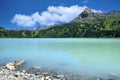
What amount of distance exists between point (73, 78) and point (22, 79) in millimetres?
5316

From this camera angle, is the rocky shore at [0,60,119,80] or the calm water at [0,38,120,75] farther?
the calm water at [0,38,120,75]

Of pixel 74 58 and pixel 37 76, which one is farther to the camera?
pixel 74 58

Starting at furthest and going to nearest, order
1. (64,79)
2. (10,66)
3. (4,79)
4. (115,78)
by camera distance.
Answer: (10,66) → (115,78) → (64,79) → (4,79)

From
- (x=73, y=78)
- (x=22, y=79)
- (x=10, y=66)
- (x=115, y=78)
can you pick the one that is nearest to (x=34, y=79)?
(x=22, y=79)

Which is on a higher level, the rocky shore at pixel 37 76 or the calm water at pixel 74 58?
the rocky shore at pixel 37 76

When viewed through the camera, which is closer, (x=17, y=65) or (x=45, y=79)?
(x=45, y=79)

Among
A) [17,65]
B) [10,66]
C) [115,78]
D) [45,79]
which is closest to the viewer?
[45,79]

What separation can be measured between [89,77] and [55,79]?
417cm

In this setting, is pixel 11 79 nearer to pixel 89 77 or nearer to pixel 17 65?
pixel 89 77

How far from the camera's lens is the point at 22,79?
56.9 ft

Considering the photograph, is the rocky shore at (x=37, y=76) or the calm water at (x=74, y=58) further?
the calm water at (x=74, y=58)

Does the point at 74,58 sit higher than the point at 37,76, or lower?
lower

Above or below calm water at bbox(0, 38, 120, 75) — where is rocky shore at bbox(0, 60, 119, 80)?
above

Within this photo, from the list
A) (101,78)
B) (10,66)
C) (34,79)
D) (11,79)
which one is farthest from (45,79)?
(10,66)
